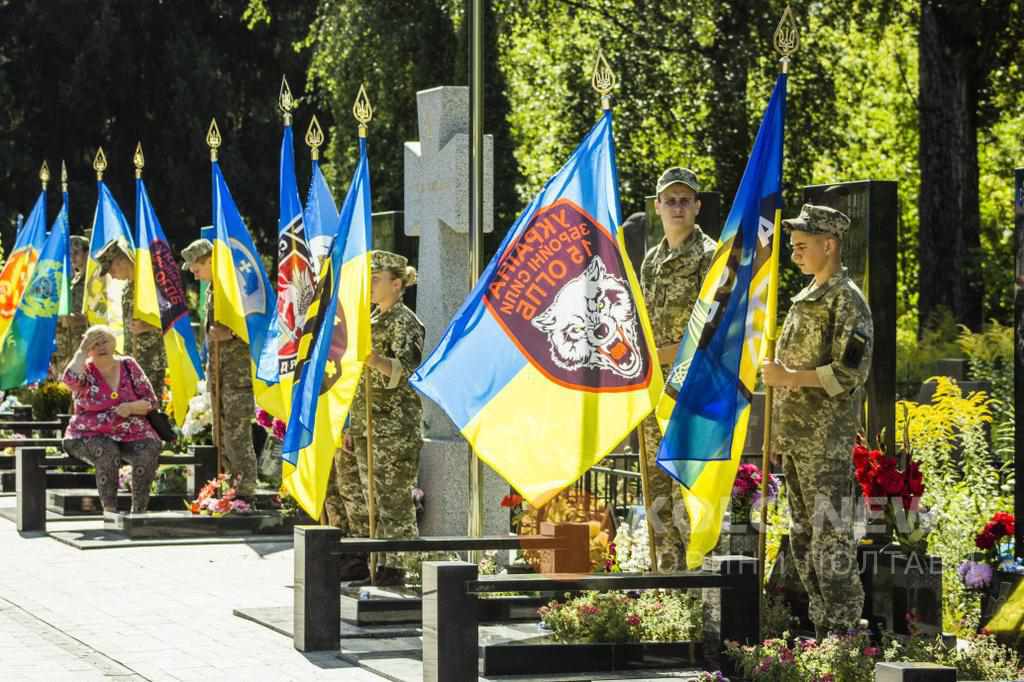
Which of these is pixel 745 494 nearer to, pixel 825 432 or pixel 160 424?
pixel 825 432

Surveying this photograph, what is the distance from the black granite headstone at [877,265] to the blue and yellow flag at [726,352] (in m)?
1.61

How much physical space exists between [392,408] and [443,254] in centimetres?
209

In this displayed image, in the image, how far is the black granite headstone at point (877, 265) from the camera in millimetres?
10094

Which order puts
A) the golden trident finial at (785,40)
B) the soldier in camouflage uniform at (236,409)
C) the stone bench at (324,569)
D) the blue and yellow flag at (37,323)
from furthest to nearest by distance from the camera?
the blue and yellow flag at (37,323), the soldier in camouflage uniform at (236,409), the stone bench at (324,569), the golden trident finial at (785,40)

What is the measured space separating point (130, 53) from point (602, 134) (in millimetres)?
32474

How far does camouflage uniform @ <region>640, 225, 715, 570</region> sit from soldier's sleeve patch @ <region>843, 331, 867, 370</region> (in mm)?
1277

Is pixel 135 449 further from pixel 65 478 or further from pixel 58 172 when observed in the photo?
pixel 58 172

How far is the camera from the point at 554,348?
29.4 feet

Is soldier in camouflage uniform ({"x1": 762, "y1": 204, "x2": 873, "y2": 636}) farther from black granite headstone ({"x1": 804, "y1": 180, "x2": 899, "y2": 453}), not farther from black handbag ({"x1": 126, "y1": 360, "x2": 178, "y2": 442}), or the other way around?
black handbag ({"x1": 126, "y1": 360, "x2": 178, "y2": 442})

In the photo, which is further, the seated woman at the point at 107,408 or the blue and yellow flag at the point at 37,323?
the blue and yellow flag at the point at 37,323

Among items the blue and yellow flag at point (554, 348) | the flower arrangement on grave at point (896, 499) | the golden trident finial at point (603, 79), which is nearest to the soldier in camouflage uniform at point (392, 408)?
the blue and yellow flag at point (554, 348)

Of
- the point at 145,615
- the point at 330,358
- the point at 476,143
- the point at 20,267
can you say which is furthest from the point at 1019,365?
the point at 20,267

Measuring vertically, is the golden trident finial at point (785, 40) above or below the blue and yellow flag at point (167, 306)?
above

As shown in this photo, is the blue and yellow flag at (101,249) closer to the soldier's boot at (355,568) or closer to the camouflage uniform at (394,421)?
the soldier's boot at (355,568)
